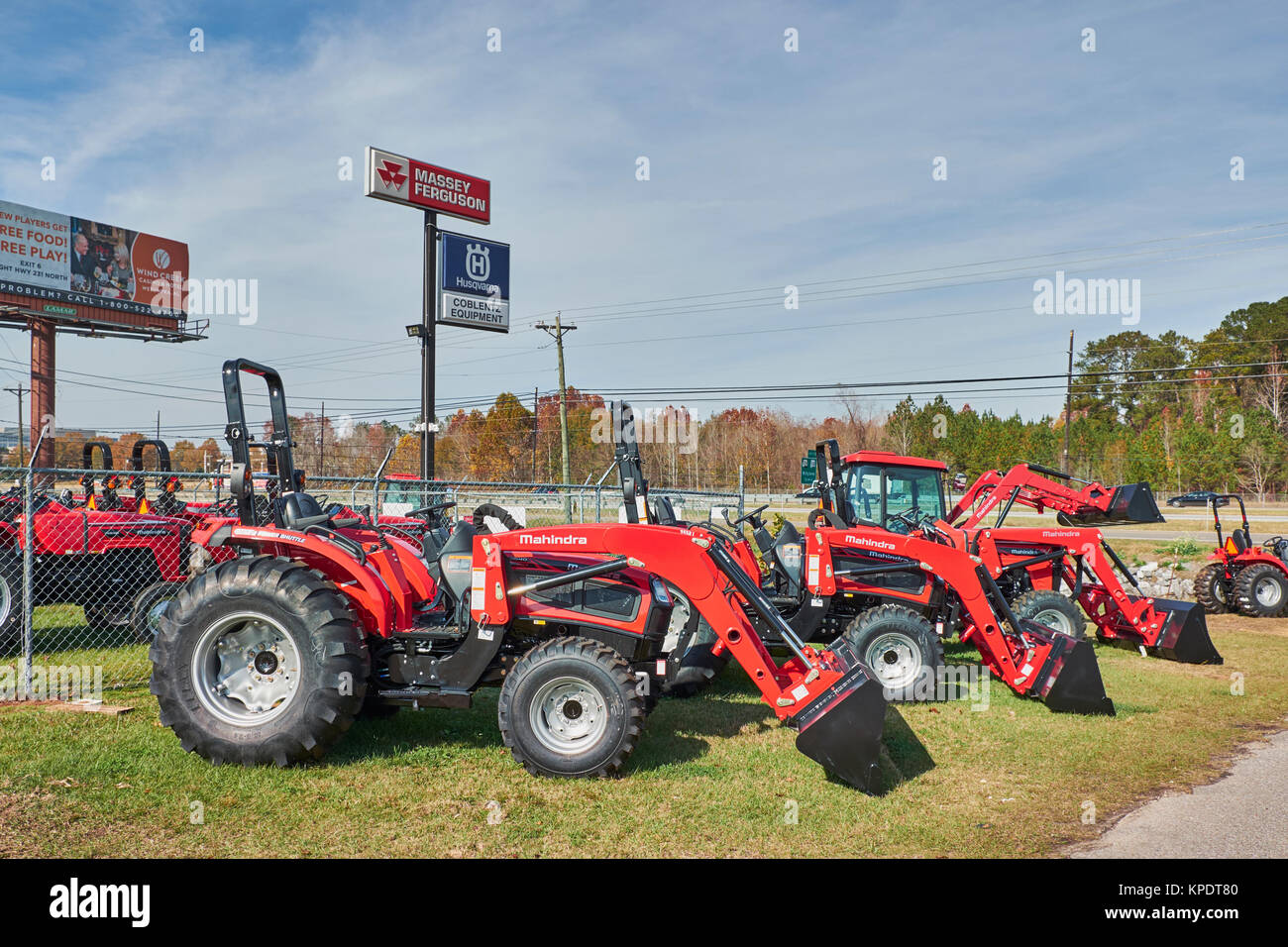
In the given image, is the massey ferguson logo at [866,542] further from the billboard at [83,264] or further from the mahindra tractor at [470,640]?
the billboard at [83,264]

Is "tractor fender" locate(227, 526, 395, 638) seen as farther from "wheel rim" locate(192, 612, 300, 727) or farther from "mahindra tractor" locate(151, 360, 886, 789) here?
"wheel rim" locate(192, 612, 300, 727)

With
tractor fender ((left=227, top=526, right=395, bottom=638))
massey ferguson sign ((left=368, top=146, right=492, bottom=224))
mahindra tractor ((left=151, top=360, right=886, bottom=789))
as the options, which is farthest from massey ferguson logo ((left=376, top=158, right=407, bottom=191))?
tractor fender ((left=227, top=526, right=395, bottom=638))

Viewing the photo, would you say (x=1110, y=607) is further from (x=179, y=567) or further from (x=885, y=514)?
(x=179, y=567)

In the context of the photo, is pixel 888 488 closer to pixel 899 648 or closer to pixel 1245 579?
pixel 899 648

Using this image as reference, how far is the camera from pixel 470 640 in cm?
587

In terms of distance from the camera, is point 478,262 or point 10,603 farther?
point 478,262

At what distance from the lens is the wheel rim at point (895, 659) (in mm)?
8461

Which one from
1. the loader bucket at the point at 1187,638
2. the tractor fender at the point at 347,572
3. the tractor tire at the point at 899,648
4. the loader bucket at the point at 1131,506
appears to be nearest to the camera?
the tractor fender at the point at 347,572

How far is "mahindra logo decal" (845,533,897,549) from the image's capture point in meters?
9.16

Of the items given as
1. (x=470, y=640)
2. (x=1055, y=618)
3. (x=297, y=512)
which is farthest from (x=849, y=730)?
(x=1055, y=618)

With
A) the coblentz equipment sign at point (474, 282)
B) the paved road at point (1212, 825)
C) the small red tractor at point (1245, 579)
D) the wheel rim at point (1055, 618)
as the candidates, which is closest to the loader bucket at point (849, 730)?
the paved road at point (1212, 825)

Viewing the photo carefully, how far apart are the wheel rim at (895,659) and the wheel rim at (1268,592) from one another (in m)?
9.49

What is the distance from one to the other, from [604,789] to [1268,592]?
13780 mm
